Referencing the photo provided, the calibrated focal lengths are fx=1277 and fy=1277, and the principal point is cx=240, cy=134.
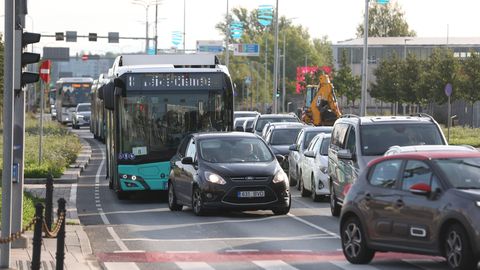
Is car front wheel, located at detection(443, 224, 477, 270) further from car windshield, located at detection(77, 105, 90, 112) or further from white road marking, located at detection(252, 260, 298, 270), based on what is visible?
car windshield, located at detection(77, 105, 90, 112)

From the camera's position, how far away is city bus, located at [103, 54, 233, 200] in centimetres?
2752

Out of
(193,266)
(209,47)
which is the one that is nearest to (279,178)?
(193,266)

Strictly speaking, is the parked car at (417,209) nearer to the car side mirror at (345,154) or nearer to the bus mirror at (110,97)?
the car side mirror at (345,154)

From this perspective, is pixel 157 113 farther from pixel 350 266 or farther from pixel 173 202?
pixel 350 266

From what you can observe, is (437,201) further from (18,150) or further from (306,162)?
(306,162)

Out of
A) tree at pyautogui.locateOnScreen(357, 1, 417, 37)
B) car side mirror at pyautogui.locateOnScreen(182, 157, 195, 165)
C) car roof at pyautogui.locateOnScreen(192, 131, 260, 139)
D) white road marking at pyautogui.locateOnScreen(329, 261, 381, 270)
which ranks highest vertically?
tree at pyautogui.locateOnScreen(357, 1, 417, 37)

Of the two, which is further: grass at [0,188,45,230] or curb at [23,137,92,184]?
curb at [23,137,92,184]

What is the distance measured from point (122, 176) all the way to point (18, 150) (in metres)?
11.2

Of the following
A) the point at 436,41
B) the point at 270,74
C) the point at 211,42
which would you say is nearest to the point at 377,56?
the point at 436,41

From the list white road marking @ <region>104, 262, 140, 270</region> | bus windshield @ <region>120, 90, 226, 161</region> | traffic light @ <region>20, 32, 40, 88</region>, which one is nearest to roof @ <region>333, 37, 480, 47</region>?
bus windshield @ <region>120, 90, 226, 161</region>

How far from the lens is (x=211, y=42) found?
15000 centimetres

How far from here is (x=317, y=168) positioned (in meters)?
27.5

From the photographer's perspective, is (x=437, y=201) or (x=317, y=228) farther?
(x=317, y=228)

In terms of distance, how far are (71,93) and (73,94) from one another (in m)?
0.16
